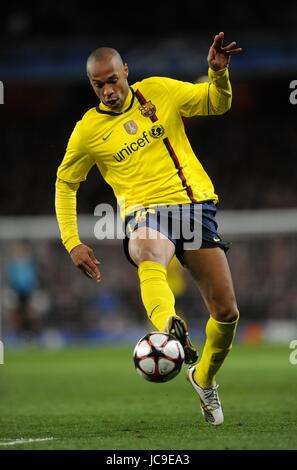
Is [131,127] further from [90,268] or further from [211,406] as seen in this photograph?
[211,406]

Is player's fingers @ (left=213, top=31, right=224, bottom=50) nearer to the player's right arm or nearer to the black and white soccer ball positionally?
the player's right arm

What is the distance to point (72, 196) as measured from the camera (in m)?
6.77

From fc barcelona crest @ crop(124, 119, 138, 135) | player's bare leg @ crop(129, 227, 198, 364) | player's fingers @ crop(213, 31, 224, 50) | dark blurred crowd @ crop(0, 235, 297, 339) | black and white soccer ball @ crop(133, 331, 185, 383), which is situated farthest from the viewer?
dark blurred crowd @ crop(0, 235, 297, 339)

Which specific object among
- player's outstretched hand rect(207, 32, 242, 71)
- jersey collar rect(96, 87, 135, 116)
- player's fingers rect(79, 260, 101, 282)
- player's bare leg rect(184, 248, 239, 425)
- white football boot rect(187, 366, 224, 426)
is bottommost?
white football boot rect(187, 366, 224, 426)

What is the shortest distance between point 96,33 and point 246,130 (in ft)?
15.7

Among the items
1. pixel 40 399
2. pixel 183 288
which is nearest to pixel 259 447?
pixel 40 399

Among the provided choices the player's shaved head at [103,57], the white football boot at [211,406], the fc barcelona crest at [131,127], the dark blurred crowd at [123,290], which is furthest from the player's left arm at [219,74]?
the dark blurred crowd at [123,290]

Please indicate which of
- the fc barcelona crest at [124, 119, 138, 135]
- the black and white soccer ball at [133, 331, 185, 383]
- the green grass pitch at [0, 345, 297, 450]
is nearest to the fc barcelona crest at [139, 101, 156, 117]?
the fc barcelona crest at [124, 119, 138, 135]

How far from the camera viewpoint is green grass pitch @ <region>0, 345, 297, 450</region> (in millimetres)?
5602

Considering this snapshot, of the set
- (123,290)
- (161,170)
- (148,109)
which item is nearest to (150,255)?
(161,170)

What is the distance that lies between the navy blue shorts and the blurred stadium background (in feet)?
40.7

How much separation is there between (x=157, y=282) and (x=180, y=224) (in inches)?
21.0

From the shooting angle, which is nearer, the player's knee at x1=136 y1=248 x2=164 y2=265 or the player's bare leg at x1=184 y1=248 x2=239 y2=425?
the player's knee at x1=136 y1=248 x2=164 y2=265

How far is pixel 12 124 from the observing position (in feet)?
86.1
